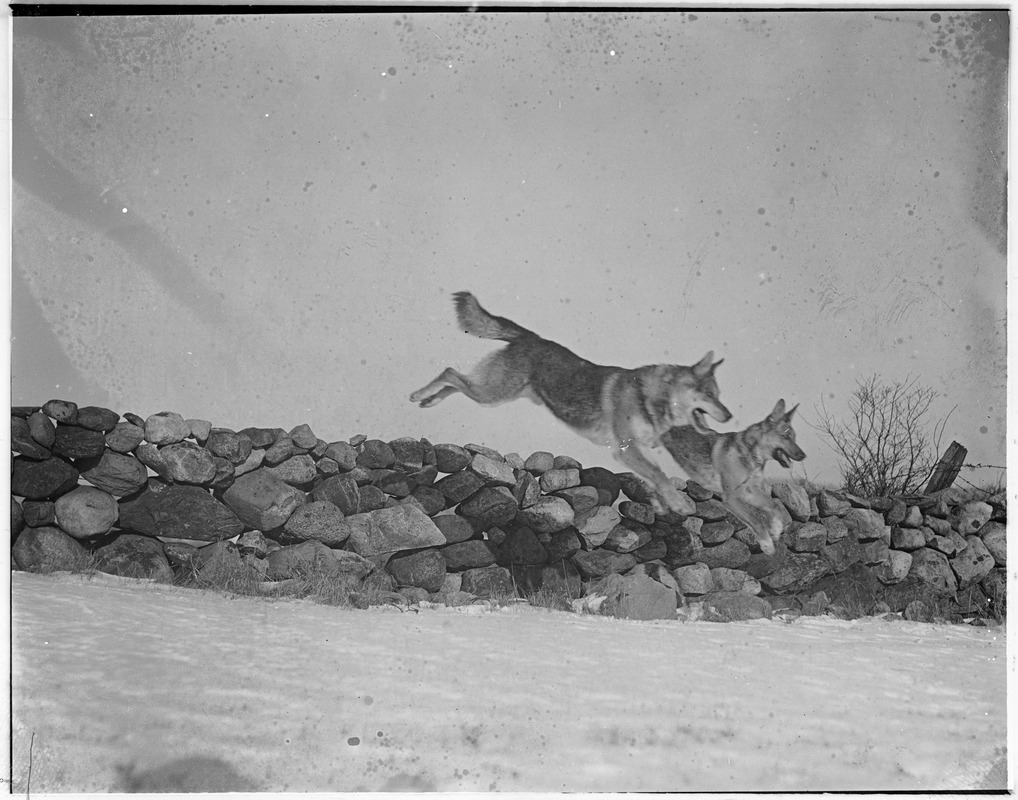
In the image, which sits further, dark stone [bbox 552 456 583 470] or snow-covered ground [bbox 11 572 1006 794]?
dark stone [bbox 552 456 583 470]

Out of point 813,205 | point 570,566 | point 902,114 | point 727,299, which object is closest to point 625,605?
point 570,566

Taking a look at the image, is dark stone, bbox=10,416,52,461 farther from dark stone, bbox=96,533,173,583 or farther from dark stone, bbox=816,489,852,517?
dark stone, bbox=816,489,852,517

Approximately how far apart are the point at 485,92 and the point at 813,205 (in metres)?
1.12

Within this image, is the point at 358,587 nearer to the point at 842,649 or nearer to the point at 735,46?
the point at 842,649

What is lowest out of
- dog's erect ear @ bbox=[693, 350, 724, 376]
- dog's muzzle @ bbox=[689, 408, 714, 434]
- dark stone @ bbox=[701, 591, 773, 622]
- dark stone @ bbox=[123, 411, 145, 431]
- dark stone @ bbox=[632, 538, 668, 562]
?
dark stone @ bbox=[701, 591, 773, 622]

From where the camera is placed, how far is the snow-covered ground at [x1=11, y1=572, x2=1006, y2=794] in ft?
7.54

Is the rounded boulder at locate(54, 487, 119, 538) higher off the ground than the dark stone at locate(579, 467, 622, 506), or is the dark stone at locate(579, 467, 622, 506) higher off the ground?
the dark stone at locate(579, 467, 622, 506)

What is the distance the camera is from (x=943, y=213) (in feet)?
7.97

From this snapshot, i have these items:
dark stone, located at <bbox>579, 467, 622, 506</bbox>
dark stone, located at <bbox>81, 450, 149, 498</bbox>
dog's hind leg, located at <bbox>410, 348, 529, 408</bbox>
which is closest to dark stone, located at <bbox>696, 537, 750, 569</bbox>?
dark stone, located at <bbox>579, 467, 622, 506</bbox>

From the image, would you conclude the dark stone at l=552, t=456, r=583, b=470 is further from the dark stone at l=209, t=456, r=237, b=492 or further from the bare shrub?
the dark stone at l=209, t=456, r=237, b=492

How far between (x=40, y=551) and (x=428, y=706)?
1322 millimetres

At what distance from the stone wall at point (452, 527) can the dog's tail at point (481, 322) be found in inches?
14.6

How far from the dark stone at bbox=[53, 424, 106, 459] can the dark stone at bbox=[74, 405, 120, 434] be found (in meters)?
0.02

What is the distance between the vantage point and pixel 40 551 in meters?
2.36
